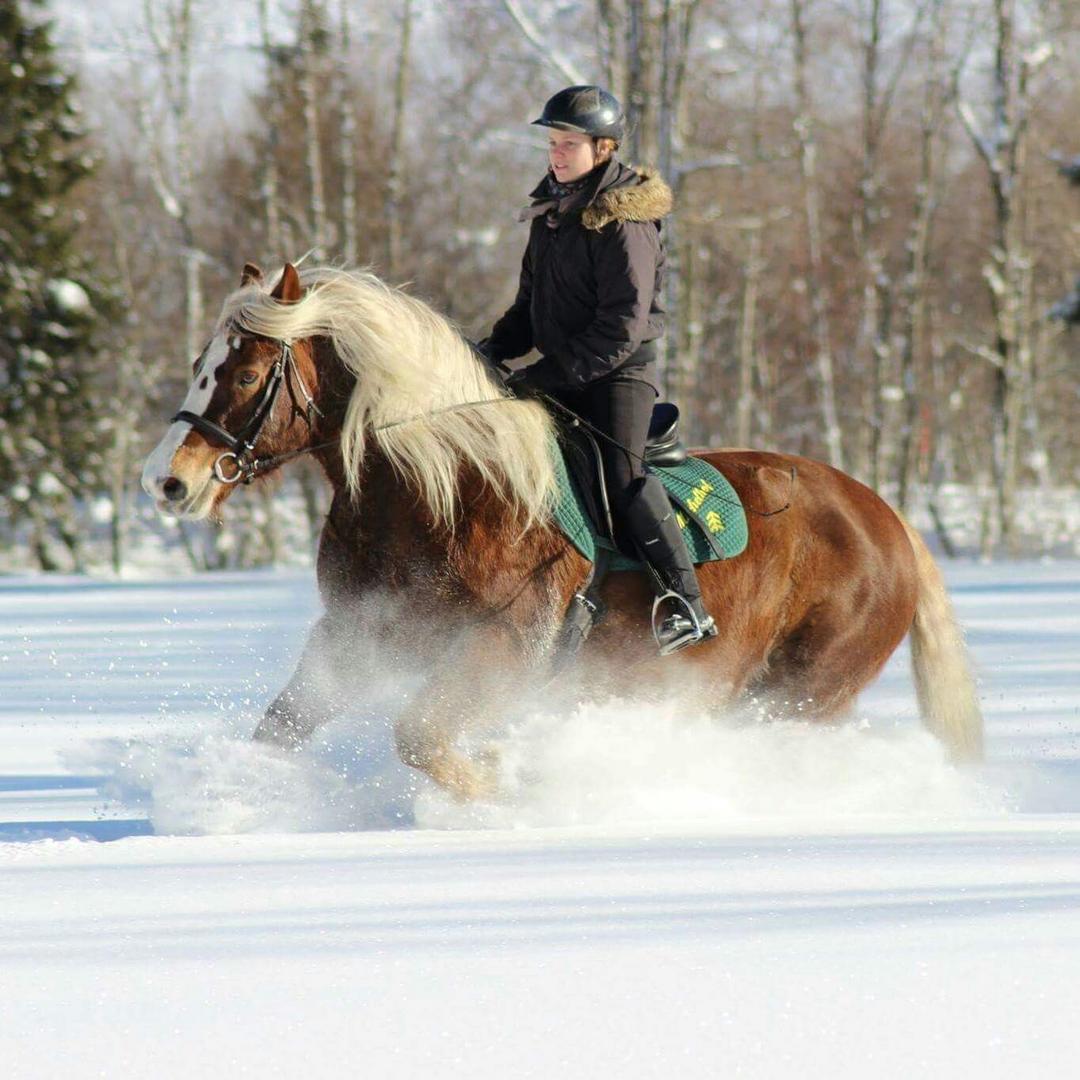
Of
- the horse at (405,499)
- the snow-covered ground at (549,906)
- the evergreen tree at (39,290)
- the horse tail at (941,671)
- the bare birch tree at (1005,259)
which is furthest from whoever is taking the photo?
the evergreen tree at (39,290)

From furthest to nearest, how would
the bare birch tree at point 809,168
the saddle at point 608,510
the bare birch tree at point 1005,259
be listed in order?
the bare birch tree at point 809,168, the bare birch tree at point 1005,259, the saddle at point 608,510

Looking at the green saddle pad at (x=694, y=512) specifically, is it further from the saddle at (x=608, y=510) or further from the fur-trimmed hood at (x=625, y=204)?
the fur-trimmed hood at (x=625, y=204)

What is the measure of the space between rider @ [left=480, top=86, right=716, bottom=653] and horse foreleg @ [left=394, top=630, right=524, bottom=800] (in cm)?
60

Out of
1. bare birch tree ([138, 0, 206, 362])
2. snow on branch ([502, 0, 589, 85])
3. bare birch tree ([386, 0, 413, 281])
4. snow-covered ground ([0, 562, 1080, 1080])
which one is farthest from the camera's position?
bare birch tree ([138, 0, 206, 362])

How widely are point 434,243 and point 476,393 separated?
1027 inches

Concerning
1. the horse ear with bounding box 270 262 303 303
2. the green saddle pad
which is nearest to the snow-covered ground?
the green saddle pad

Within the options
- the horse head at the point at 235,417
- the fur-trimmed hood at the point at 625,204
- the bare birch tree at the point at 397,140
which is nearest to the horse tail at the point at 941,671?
the fur-trimmed hood at the point at 625,204

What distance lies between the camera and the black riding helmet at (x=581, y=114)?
4.79 metres

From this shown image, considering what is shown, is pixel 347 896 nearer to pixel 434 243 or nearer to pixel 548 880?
pixel 548 880

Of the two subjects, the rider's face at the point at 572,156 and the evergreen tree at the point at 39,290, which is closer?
the rider's face at the point at 572,156

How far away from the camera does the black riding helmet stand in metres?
4.79

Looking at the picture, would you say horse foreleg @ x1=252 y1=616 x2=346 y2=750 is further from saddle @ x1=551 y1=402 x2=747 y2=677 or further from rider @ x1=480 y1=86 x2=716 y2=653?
rider @ x1=480 y1=86 x2=716 y2=653

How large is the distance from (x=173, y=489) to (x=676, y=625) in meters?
1.67

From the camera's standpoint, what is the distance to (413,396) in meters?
4.75
